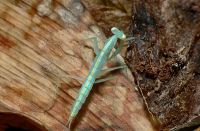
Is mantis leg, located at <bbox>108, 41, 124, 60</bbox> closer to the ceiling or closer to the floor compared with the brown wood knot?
closer to the ceiling

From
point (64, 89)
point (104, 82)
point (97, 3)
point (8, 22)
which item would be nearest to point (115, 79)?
point (104, 82)

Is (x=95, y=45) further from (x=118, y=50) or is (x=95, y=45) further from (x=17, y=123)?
(x=17, y=123)

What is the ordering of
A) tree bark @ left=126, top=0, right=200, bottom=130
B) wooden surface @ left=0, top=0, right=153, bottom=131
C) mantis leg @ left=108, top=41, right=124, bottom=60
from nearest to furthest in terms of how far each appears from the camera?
tree bark @ left=126, top=0, right=200, bottom=130
wooden surface @ left=0, top=0, right=153, bottom=131
mantis leg @ left=108, top=41, right=124, bottom=60

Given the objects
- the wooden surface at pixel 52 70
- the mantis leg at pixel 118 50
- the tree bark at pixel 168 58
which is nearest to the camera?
the tree bark at pixel 168 58

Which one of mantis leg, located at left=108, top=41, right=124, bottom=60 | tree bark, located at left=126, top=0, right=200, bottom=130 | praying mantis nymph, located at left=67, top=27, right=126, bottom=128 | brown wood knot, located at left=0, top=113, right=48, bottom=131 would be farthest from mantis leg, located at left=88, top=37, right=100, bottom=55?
brown wood knot, located at left=0, top=113, right=48, bottom=131

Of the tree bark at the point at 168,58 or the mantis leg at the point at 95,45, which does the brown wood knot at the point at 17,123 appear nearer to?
the mantis leg at the point at 95,45

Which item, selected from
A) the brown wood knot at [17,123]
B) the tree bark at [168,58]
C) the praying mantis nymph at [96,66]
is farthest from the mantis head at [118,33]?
the brown wood knot at [17,123]

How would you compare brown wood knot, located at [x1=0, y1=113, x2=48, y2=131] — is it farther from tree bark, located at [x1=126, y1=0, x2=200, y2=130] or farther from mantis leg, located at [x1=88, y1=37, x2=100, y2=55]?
tree bark, located at [x1=126, y1=0, x2=200, y2=130]

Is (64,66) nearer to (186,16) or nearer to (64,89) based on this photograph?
(64,89)
